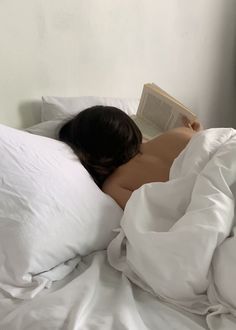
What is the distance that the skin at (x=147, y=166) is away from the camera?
49.3 inches

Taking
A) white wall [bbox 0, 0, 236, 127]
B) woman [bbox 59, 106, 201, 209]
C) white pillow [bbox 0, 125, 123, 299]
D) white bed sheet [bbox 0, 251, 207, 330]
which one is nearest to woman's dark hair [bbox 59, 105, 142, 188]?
woman [bbox 59, 106, 201, 209]

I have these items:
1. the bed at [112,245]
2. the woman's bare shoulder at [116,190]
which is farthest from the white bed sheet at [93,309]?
the woman's bare shoulder at [116,190]

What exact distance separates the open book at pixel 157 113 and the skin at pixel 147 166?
16cm

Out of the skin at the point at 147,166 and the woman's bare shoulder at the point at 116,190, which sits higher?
the skin at the point at 147,166

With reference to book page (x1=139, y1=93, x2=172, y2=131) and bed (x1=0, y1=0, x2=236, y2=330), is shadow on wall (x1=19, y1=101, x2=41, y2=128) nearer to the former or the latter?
bed (x1=0, y1=0, x2=236, y2=330)

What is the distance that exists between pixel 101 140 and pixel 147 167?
0.14m

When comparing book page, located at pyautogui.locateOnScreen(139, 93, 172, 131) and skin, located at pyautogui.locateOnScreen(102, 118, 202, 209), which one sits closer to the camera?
skin, located at pyautogui.locateOnScreen(102, 118, 202, 209)

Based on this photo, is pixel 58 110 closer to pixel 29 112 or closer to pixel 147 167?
pixel 29 112

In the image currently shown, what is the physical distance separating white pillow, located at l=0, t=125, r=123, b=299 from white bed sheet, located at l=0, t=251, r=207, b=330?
0.05 meters

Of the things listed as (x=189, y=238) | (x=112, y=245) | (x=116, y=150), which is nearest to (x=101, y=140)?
(x=116, y=150)

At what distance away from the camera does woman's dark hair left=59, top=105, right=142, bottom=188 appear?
4.18 ft

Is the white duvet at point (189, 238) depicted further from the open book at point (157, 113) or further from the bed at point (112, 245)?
the open book at point (157, 113)

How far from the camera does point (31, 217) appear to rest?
0.99m

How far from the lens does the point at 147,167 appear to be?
129cm
